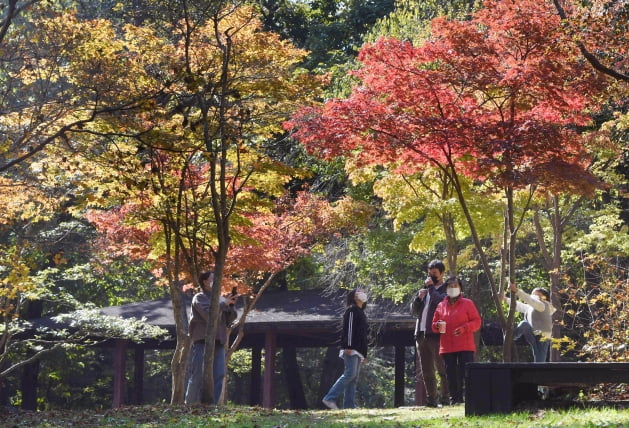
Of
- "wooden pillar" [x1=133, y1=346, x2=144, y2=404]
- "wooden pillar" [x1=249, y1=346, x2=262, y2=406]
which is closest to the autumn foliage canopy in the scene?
"wooden pillar" [x1=249, y1=346, x2=262, y2=406]

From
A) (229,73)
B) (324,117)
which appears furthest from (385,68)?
(229,73)

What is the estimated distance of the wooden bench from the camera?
877 centimetres

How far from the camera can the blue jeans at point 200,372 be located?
38.8ft

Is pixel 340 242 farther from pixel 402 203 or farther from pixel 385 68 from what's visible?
pixel 385 68

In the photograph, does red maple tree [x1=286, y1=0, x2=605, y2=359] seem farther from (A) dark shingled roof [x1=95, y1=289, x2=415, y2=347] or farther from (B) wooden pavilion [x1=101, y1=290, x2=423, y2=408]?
(B) wooden pavilion [x1=101, y1=290, x2=423, y2=408]

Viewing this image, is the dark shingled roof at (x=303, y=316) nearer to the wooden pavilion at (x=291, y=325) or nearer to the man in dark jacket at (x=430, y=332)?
the wooden pavilion at (x=291, y=325)

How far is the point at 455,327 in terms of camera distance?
37.5 ft

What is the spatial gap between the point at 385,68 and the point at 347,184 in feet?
35.6

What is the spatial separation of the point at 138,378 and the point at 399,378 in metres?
7.75

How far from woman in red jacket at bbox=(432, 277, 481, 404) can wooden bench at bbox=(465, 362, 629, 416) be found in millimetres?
2297

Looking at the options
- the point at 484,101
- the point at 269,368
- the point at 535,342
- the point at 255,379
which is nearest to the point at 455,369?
the point at 535,342

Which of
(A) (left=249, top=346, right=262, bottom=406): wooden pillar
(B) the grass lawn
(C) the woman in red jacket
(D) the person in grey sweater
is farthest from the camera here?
(A) (left=249, top=346, right=262, bottom=406): wooden pillar

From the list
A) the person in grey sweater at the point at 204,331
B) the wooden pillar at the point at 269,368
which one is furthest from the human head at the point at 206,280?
the wooden pillar at the point at 269,368

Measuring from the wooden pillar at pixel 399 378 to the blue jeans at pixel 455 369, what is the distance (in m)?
→ 10.6
